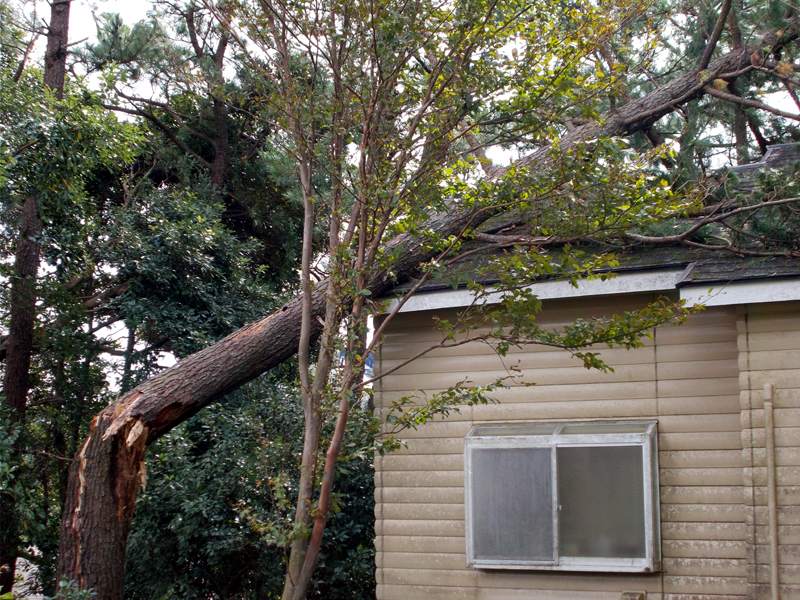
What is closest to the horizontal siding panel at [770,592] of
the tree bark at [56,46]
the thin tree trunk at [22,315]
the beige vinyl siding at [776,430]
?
the beige vinyl siding at [776,430]

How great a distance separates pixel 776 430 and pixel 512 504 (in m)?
1.90

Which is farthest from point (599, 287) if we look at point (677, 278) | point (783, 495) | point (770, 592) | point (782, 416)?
point (770, 592)

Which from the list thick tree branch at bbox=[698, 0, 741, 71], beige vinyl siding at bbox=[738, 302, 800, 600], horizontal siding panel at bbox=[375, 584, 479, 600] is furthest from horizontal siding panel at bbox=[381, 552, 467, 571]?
thick tree branch at bbox=[698, 0, 741, 71]

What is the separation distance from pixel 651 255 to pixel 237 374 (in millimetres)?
3609

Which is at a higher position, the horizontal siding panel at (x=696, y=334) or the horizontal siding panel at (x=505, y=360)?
the horizontal siding panel at (x=696, y=334)

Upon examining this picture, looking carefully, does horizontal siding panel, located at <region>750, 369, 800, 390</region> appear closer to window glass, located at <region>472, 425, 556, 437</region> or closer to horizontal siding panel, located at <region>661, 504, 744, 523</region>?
horizontal siding panel, located at <region>661, 504, 744, 523</region>

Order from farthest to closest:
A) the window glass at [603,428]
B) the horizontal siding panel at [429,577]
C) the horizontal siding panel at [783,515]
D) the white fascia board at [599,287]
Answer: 1. the horizontal siding panel at [429,577]
2. the white fascia board at [599,287]
3. the window glass at [603,428]
4. the horizontal siding panel at [783,515]

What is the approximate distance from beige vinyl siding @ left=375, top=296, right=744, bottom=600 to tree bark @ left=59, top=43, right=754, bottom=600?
3.26 feet

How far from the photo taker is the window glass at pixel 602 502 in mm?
5238

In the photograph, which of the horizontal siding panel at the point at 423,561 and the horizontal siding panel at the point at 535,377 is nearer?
the horizontal siding panel at the point at 535,377

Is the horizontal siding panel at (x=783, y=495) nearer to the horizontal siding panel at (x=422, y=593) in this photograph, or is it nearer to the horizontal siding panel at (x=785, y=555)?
the horizontal siding panel at (x=785, y=555)

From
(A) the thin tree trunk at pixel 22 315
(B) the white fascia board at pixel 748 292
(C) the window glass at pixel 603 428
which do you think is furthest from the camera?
(A) the thin tree trunk at pixel 22 315

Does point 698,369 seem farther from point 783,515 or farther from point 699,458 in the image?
point 783,515

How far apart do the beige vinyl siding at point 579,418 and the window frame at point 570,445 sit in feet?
0.32
